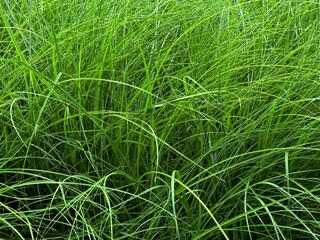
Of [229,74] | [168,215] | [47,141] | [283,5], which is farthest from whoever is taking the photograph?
[283,5]

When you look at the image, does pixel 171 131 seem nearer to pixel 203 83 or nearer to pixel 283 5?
pixel 203 83

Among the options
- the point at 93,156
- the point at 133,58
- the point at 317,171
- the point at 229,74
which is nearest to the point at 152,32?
the point at 133,58

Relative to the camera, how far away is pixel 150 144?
1507mm

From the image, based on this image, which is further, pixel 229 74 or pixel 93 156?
pixel 229 74

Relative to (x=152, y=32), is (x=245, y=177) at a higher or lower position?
lower

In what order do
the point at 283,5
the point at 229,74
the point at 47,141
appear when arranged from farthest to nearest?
1. the point at 283,5
2. the point at 229,74
3. the point at 47,141

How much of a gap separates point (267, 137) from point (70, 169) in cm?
44

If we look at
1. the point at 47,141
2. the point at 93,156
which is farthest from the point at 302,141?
the point at 47,141

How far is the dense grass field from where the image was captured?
4.56 ft

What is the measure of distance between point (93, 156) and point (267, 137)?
1.26 feet

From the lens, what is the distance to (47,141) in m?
1.50

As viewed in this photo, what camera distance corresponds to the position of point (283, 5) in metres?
2.09

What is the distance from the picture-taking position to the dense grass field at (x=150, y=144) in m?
1.39

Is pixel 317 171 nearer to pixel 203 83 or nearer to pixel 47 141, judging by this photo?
pixel 203 83
